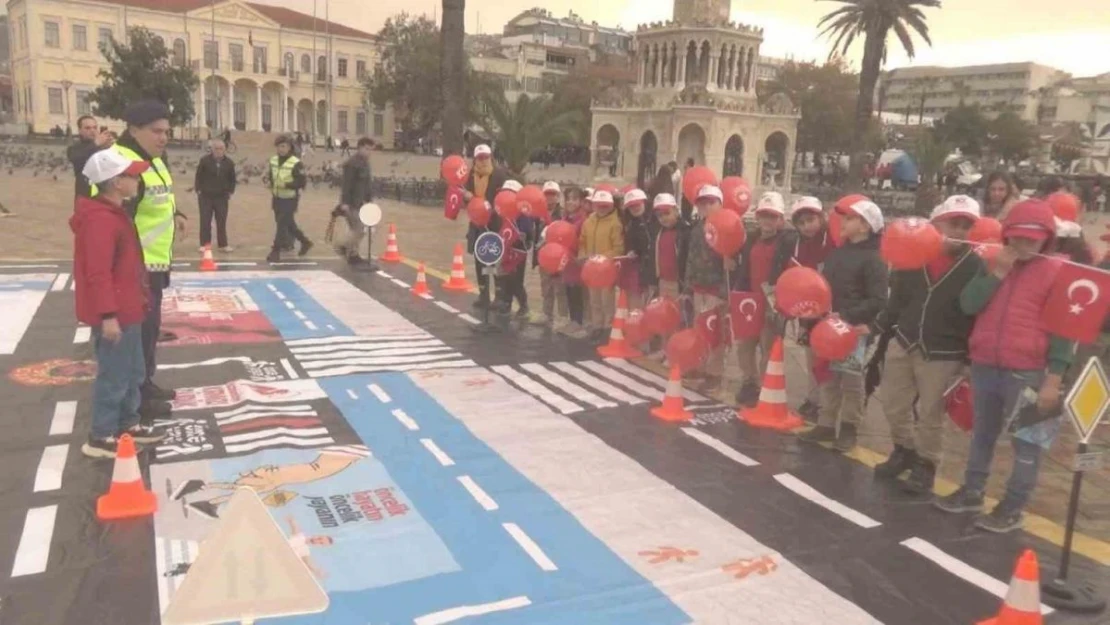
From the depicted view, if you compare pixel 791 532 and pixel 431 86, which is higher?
pixel 431 86

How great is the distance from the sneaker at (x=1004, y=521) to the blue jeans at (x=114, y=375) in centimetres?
472

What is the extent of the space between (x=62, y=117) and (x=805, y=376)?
64.7 m

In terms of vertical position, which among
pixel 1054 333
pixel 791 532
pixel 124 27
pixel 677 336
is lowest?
pixel 791 532

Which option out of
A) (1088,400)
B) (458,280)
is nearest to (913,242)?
(1088,400)

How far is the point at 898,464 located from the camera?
5023 mm

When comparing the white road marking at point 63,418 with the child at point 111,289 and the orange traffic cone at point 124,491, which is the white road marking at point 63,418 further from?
the orange traffic cone at point 124,491

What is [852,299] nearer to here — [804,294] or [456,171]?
[804,294]

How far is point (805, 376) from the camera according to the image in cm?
740

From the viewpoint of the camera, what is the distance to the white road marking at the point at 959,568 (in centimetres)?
379

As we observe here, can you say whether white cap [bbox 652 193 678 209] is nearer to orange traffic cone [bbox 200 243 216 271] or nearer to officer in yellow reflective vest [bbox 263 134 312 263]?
officer in yellow reflective vest [bbox 263 134 312 263]

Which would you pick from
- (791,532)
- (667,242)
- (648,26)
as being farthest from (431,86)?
(791,532)

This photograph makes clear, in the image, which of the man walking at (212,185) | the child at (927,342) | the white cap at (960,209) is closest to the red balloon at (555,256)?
the child at (927,342)

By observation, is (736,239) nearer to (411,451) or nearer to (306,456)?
(411,451)

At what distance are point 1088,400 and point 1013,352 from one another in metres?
0.58
